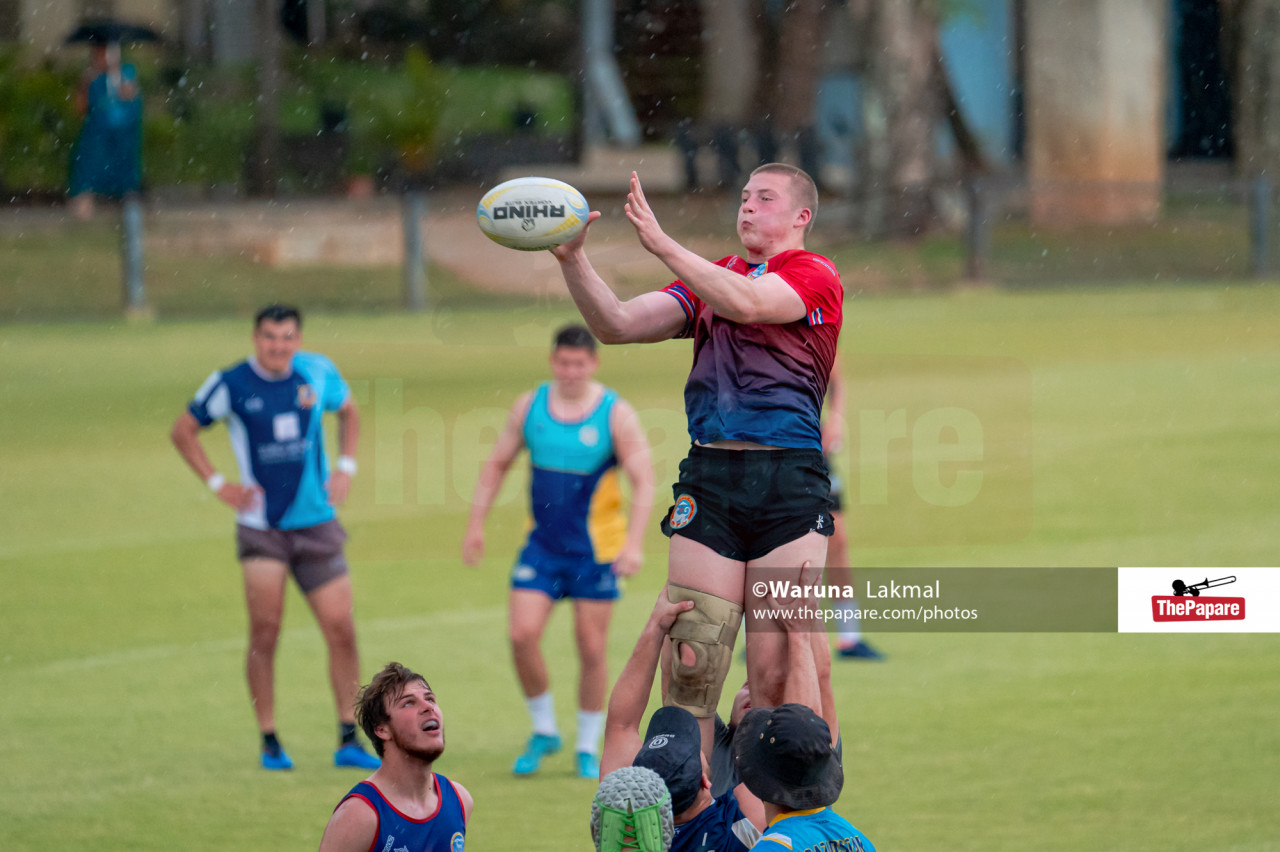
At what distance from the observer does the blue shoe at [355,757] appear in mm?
9783

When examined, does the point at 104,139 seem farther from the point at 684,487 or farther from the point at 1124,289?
the point at 684,487

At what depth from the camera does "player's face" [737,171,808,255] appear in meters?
6.45

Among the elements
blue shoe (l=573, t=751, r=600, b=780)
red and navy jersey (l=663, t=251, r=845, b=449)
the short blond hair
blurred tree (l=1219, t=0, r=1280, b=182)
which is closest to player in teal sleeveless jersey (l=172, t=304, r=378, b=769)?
blue shoe (l=573, t=751, r=600, b=780)

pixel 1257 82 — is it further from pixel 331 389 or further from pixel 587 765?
pixel 587 765

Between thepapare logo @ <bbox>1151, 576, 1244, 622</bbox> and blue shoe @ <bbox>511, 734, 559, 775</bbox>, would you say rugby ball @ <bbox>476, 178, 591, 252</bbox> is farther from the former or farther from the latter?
thepapare logo @ <bbox>1151, 576, 1244, 622</bbox>

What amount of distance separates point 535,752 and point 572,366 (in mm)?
2302

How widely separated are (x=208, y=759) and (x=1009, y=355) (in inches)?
634

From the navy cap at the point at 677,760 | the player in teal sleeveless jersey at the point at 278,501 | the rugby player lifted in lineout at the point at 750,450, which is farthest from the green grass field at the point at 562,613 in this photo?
the navy cap at the point at 677,760

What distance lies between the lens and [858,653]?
1233cm

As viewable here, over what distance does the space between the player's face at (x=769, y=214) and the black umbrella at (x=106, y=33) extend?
85.5 ft

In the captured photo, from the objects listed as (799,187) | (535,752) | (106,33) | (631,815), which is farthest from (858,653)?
(106,33)

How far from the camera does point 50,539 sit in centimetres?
1582

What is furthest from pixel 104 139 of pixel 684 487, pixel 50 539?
pixel 684 487

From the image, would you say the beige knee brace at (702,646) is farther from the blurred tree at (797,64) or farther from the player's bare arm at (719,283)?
the blurred tree at (797,64)
